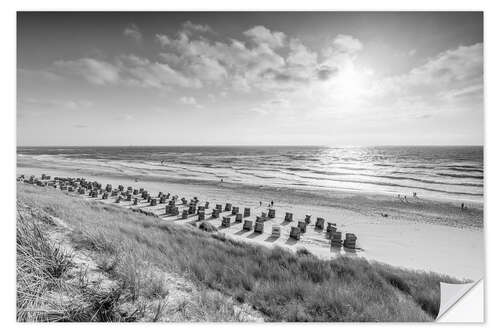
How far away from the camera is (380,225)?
9766 mm

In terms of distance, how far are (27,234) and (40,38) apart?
2823 millimetres

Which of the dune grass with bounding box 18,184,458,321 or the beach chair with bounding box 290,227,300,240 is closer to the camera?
the dune grass with bounding box 18,184,458,321

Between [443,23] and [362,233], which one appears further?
[362,233]

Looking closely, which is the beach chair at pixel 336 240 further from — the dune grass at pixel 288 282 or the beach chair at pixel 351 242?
the dune grass at pixel 288 282

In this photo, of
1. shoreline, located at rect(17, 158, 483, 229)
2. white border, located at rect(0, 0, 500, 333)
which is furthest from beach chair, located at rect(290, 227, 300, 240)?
shoreline, located at rect(17, 158, 483, 229)

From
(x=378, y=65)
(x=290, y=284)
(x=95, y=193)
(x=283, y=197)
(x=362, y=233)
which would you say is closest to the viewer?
(x=290, y=284)

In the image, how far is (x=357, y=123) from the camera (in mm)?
4629

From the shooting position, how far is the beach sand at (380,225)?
20.8ft

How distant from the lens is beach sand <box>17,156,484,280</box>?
20.8 ft

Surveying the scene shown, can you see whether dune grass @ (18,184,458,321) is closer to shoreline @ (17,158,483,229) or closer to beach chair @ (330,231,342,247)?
beach chair @ (330,231,342,247)

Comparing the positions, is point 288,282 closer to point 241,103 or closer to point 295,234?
point 241,103
